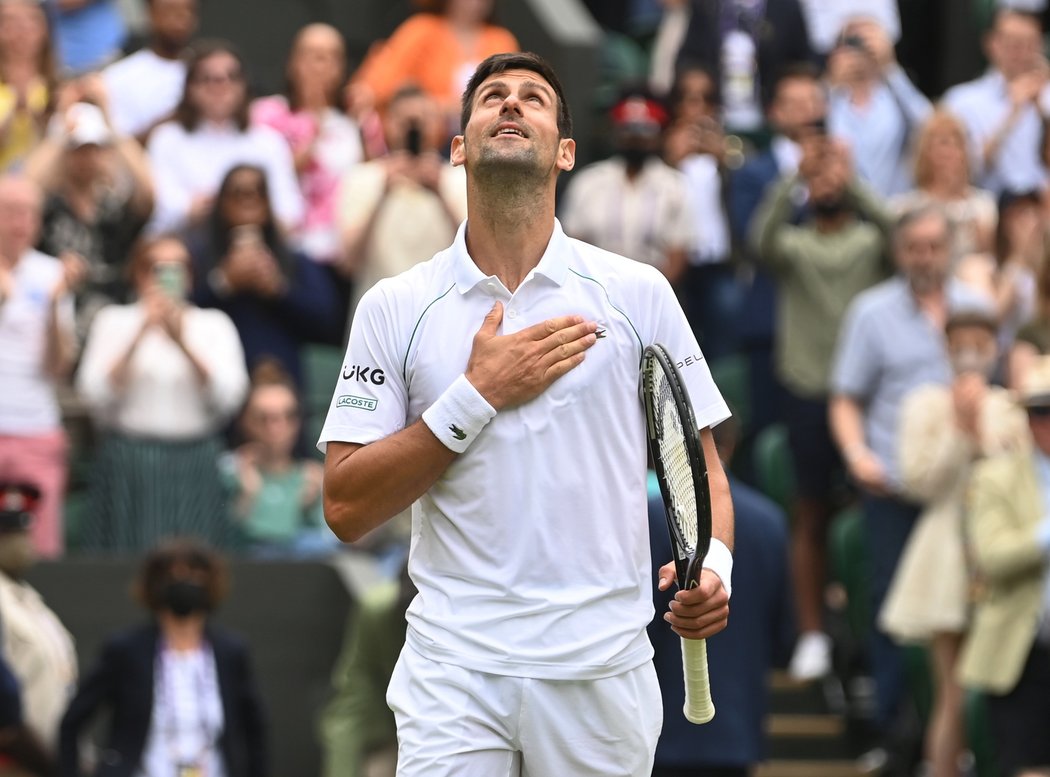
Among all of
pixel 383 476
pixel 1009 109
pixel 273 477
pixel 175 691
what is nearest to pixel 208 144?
pixel 273 477

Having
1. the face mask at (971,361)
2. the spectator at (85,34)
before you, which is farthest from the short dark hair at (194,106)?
the face mask at (971,361)

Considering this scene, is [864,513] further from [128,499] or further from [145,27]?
[145,27]

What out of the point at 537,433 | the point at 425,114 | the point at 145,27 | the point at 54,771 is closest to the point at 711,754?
the point at 54,771

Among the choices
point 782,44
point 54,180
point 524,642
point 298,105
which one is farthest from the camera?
point 782,44

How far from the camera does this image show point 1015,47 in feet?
43.9

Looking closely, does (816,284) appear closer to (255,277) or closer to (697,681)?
(255,277)

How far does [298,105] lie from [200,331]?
7.83 ft

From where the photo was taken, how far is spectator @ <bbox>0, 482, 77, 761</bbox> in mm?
9000

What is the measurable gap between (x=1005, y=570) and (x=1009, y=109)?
5.13 meters

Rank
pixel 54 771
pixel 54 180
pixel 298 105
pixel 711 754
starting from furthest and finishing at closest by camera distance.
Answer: pixel 298 105
pixel 54 180
pixel 54 771
pixel 711 754

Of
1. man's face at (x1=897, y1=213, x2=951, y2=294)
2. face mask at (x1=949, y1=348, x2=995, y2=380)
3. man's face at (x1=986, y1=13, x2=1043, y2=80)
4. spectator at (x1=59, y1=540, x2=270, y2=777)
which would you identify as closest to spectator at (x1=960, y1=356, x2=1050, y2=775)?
face mask at (x1=949, y1=348, x2=995, y2=380)

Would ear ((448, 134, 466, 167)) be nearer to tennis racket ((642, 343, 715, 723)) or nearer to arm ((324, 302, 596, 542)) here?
arm ((324, 302, 596, 542))

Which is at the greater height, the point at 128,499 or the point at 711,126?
the point at 711,126

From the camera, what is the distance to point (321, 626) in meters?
10.7
